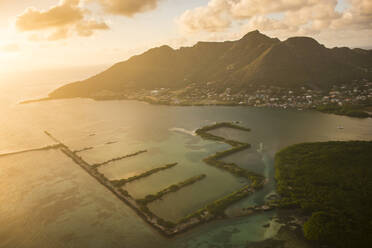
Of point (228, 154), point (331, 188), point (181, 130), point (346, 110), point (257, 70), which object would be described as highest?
point (257, 70)

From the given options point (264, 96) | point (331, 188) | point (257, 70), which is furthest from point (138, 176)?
point (257, 70)

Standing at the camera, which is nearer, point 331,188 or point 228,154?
point 331,188

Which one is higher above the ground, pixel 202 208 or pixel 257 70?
pixel 257 70

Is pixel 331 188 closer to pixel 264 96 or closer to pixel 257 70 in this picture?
pixel 264 96

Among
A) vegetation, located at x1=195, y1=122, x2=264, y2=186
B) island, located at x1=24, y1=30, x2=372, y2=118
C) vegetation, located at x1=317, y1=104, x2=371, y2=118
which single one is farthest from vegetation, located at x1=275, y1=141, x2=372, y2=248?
island, located at x1=24, y1=30, x2=372, y2=118

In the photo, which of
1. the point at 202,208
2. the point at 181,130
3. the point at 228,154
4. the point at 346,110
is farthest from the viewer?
the point at 346,110

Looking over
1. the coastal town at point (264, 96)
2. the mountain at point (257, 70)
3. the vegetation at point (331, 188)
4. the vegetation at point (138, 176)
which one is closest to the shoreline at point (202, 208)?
the vegetation at point (138, 176)

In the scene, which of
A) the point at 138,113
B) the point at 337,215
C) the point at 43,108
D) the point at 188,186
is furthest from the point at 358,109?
the point at 43,108

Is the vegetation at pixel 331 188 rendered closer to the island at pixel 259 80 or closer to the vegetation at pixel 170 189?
the vegetation at pixel 170 189
